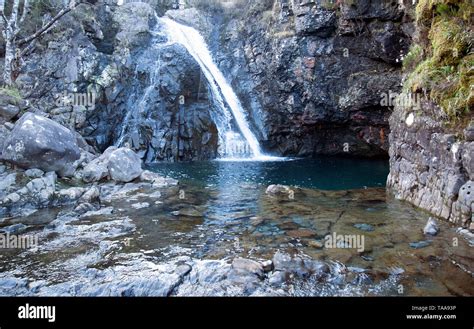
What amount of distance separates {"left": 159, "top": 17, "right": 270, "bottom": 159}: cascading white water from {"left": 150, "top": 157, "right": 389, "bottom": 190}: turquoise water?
257 centimetres

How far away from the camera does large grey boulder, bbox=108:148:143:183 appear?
41.5ft

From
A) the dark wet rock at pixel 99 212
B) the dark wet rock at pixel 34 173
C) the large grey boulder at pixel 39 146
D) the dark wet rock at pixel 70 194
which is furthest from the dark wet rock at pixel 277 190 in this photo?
the dark wet rock at pixel 34 173

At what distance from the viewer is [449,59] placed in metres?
8.60

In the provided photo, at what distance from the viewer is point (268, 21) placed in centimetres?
2278

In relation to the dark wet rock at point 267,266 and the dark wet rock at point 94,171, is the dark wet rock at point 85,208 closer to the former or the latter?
the dark wet rock at point 94,171

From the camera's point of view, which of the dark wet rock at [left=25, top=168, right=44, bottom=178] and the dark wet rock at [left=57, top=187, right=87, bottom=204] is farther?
the dark wet rock at [left=25, top=168, right=44, bottom=178]

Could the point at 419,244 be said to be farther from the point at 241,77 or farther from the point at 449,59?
the point at 241,77

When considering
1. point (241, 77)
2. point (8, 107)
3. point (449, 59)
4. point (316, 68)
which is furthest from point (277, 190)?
point (241, 77)

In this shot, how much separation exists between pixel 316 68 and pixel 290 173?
24.9 feet

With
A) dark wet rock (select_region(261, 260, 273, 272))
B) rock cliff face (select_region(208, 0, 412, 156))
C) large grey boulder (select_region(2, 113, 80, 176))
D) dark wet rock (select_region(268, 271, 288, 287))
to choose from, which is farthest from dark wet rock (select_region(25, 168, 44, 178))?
rock cliff face (select_region(208, 0, 412, 156))

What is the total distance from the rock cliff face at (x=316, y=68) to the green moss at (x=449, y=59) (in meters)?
7.57

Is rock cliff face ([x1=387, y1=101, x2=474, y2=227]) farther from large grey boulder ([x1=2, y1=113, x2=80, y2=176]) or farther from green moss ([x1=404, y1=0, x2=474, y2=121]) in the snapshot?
large grey boulder ([x1=2, y1=113, x2=80, y2=176])

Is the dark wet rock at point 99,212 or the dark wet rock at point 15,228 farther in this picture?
the dark wet rock at point 99,212

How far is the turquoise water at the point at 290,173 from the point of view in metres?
14.6
